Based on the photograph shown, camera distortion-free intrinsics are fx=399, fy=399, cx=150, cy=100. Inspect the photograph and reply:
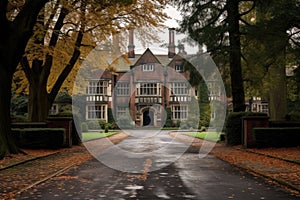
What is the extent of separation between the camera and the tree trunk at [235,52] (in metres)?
21.7

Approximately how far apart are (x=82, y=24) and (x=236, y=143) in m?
10.8

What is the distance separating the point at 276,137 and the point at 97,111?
41344 millimetres

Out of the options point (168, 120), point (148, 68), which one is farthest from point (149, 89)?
point (168, 120)

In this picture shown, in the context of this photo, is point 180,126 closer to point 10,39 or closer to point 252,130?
point 252,130

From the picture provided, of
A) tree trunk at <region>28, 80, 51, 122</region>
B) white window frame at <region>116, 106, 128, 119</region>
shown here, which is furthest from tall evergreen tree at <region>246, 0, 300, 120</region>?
white window frame at <region>116, 106, 128, 119</region>

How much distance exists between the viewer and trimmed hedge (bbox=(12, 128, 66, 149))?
63.5ft

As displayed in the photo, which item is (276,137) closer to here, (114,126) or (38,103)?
(38,103)

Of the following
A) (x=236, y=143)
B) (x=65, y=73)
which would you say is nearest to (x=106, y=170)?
(x=236, y=143)

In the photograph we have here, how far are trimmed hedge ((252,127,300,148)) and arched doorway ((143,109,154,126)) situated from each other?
41.4 metres

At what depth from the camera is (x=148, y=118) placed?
61281 millimetres

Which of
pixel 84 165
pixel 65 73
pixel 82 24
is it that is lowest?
pixel 84 165

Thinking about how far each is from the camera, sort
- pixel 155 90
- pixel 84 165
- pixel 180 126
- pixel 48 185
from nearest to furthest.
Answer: pixel 48 185 → pixel 84 165 → pixel 180 126 → pixel 155 90

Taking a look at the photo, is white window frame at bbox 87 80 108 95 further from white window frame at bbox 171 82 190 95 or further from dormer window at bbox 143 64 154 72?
white window frame at bbox 171 82 190 95

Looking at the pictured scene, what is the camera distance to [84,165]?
13.0 metres
